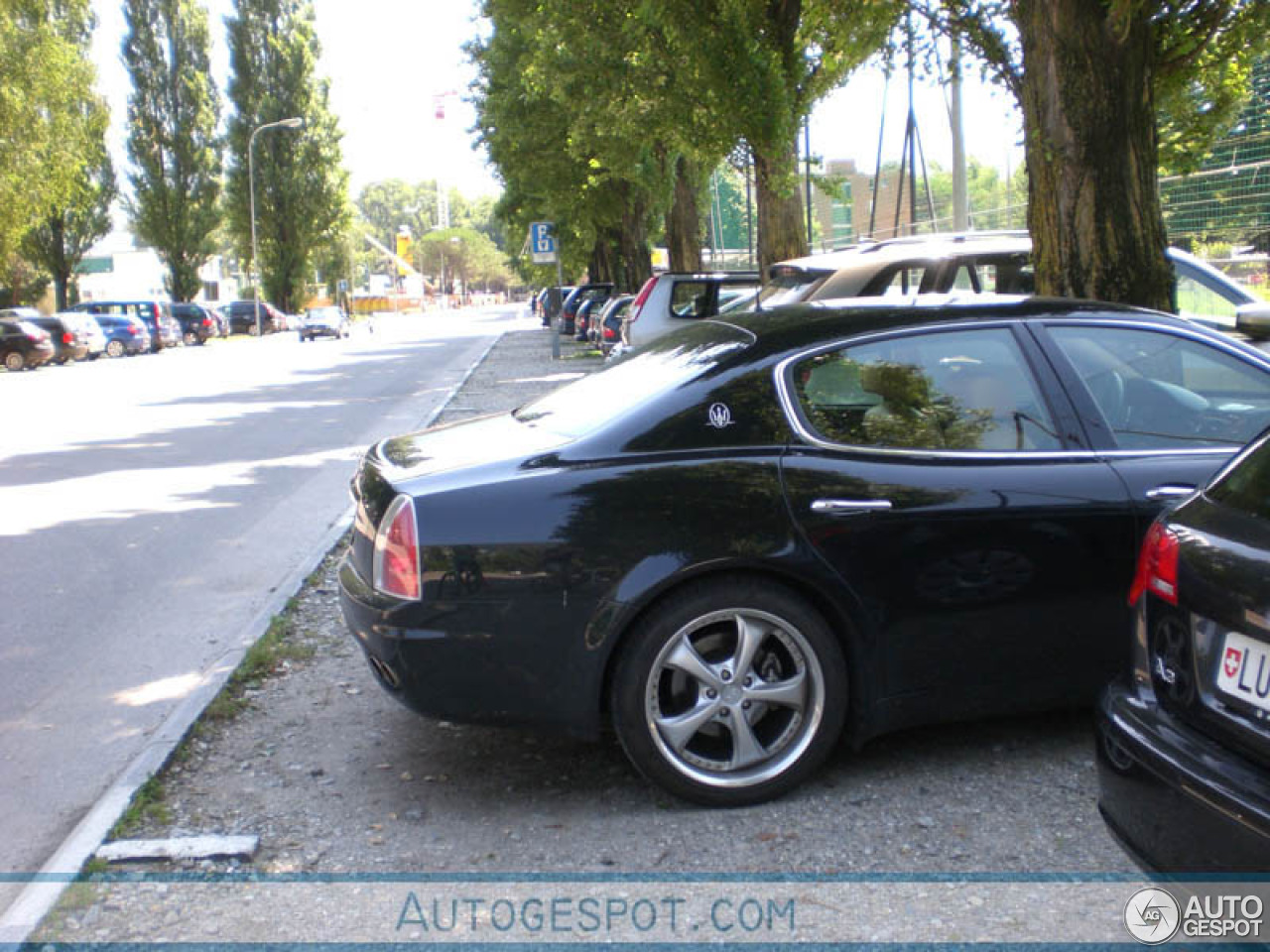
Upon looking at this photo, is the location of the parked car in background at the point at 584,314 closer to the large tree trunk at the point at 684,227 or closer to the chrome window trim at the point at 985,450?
the large tree trunk at the point at 684,227

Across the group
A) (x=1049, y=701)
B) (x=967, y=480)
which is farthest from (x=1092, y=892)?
(x=967, y=480)

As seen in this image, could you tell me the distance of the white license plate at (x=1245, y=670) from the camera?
2.58 metres

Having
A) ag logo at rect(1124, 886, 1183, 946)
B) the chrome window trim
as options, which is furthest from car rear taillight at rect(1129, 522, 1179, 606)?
the chrome window trim

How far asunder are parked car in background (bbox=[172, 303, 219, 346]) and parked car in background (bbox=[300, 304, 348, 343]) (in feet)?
12.6

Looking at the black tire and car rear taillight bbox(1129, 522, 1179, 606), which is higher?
car rear taillight bbox(1129, 522, 1179, 606)

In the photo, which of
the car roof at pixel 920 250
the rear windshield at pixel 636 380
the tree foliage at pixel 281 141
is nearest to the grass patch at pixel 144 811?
the rear windshield at pixel 636 380

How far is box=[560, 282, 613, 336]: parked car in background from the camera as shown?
36.2 metres

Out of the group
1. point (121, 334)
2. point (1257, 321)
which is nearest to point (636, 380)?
point (1257, 321)

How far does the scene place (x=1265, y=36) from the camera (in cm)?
973

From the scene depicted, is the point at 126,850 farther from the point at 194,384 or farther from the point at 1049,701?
the point at 194,384

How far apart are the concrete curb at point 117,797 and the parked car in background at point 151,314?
134 feet

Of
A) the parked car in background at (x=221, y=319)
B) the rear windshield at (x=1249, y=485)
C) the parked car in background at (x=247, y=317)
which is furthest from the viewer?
the parked car in background at (x=247, y=317)

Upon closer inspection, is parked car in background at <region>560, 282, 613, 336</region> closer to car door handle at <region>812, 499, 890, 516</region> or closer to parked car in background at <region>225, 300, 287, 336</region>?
parked car in background at <region>225, 300, 287, 336</region>

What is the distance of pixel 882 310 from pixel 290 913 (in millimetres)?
2787
